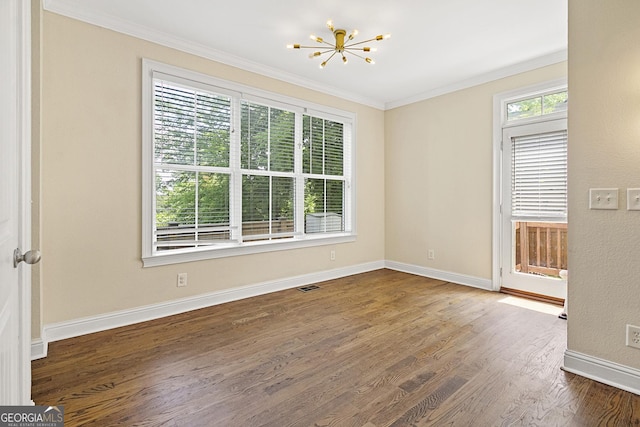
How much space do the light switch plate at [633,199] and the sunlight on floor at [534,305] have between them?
1.70 meters

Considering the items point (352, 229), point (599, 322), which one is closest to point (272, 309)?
point (352, 229)

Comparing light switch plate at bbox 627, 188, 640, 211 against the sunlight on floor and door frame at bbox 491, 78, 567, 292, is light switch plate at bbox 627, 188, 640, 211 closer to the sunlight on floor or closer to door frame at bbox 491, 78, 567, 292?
the sunlight on floor

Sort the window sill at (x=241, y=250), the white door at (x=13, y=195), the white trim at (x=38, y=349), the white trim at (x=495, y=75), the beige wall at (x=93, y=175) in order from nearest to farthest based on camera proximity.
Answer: the white door at (x=13, y=195) < the white trim at (x=38, y=349) < the beige wall at (x=93, y=175) < the window sill at (x=241, y=250) < the white trim at (x=495, y=75)

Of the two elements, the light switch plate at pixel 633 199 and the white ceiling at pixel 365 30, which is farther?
the white ceiling at pixel 365 30

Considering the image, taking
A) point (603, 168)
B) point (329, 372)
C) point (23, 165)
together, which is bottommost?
point (329, 372)

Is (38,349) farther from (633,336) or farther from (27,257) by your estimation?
(633,336)

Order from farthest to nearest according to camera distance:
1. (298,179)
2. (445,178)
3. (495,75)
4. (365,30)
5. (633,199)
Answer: (445,178)
(298,179)
(495,75)
(365,30)
(633,199)

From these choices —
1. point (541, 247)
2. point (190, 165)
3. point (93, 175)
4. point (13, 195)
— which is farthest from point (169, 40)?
point (541, 247)

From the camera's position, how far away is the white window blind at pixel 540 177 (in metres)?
3.48

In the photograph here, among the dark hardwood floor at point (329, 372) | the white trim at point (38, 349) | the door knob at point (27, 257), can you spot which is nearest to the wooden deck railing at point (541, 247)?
the dark hardwood floor at point (329, 372)

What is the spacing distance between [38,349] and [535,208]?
189 inches

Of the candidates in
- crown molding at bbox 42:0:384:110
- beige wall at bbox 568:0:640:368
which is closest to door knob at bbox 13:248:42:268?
crown molding at bbox 42:0:384:110

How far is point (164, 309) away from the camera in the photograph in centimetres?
311

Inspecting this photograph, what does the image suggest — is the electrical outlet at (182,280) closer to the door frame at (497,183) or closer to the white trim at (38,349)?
the white trim at (38,349)
